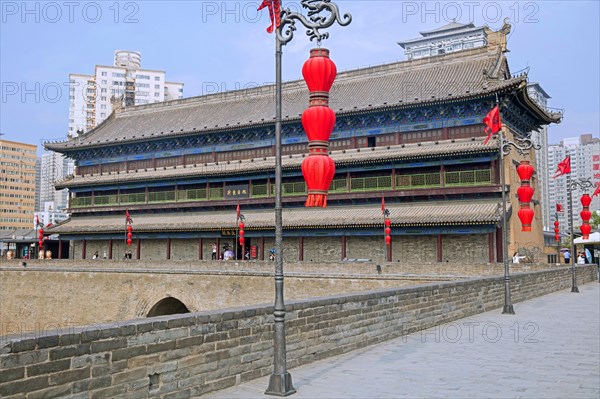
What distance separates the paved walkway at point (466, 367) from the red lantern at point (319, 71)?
14.0 ft

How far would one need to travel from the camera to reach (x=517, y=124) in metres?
32.9

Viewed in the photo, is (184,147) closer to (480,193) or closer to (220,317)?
(480,193)

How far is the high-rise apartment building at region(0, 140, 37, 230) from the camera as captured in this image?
103294 mm

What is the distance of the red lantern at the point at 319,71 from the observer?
27.2ft

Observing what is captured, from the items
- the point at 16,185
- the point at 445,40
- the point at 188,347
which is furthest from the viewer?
the point at 445,40

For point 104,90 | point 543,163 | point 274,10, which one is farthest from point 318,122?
point 543,163

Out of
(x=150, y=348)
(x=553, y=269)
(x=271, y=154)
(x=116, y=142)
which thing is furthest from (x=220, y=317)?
(x=116, y=142)

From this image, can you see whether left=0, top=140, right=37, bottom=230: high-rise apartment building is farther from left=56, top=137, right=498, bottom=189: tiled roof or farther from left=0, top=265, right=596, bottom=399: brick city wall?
left=0, top=265, right=596, bottom=399: brick city wall

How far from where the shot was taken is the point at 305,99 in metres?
36.9

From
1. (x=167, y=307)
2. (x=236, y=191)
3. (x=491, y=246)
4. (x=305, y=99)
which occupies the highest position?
(x=305, y=99)

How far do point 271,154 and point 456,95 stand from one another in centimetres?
1231

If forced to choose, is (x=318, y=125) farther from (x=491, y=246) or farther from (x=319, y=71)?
(x=491, y=246)

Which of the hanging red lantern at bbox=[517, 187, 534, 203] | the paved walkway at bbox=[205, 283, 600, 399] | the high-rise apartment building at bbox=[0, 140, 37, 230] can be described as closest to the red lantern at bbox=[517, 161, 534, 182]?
the hanging red lantern at bbox=[517, 187, 534, 203]

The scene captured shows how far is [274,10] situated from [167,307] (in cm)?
2460
